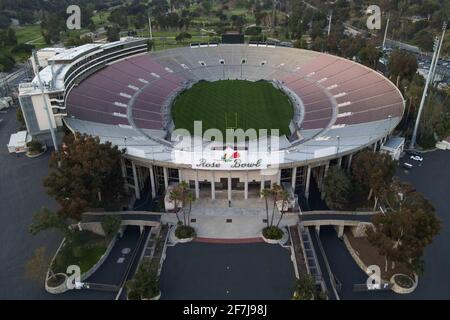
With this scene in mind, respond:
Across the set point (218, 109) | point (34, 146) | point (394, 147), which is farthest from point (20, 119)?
point (394, 147)

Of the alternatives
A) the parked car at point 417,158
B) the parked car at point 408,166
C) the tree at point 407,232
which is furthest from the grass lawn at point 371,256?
the parked car at point 417,158

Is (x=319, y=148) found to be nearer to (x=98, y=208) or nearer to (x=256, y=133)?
(x=256, y=133)

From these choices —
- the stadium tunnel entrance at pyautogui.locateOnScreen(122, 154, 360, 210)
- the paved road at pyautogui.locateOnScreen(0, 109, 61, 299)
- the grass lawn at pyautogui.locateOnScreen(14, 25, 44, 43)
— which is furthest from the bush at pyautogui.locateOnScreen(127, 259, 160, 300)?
the grass lawn at pyautogui.locateOnScreen(14, 25, 44, 43)

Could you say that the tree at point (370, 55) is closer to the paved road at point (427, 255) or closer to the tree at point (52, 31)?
the paved road at point (427, 255)

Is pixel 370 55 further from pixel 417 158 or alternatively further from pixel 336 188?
pixel 336 188

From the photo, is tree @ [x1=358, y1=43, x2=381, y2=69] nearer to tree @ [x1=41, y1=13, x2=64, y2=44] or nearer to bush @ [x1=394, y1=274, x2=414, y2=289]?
bush @ [x1=394, y1=274, x2=414, y2=289]
